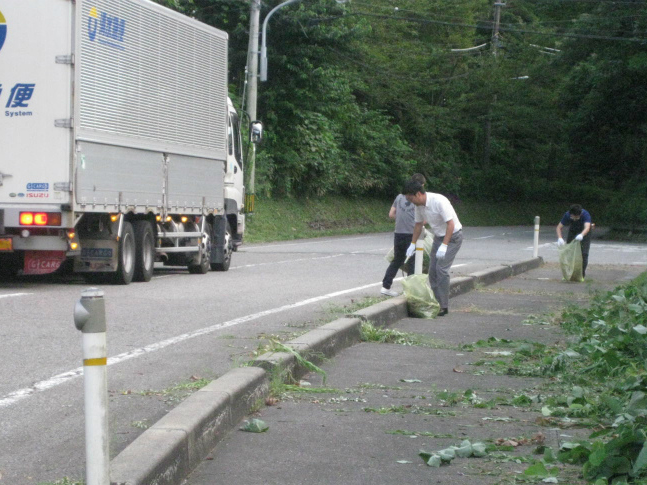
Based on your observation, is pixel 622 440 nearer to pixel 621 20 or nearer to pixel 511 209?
pixel 621 20

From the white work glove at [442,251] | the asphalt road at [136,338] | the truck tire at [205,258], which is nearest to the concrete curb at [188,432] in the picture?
the asphalt road at [136,338]

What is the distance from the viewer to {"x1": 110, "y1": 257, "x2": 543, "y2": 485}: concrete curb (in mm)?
4172

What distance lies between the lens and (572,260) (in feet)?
57.0

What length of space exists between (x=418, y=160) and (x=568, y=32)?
41.1 ft

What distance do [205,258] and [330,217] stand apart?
77.5 ft

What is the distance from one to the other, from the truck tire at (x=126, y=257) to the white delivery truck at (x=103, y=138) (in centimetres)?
2

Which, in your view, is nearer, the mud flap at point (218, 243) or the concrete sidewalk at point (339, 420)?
the concrete sidewalk at point (339, 420)

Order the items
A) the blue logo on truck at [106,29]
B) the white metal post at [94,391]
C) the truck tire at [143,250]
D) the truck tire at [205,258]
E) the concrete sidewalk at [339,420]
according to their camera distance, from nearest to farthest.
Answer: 1. the white metal post at [94,391]
2. the concrete sidewalk at [339,420]
3. the blue logo on truck at [106,29]
4. the truck tire at [143,250]
5. the truck tire at [205,258]

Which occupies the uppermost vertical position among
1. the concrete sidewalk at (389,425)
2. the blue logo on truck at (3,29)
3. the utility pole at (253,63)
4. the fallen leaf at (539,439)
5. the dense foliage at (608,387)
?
the utility pole at (253,63)

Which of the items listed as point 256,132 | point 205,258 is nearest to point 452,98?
point 256,132

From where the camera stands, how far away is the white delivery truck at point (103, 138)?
12594 mm

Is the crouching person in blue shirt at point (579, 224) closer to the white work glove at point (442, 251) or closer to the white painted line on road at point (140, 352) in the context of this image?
the white painted line on road at point (140, 352)

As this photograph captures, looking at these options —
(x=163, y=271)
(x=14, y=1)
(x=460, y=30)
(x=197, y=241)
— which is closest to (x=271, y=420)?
(x=14, y=1)

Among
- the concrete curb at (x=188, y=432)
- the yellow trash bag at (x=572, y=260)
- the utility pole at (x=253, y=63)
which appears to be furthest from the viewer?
the utility pole at (x=253, y=63)
